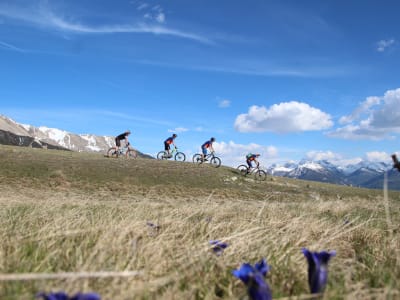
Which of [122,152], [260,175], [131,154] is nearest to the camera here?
[260,175]

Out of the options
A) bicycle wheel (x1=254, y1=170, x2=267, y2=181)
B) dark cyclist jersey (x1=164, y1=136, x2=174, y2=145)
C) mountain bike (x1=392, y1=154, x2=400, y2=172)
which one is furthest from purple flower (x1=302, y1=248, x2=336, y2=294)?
bicycle wheel (x1=254, y1=170, x2=267, y2=181)

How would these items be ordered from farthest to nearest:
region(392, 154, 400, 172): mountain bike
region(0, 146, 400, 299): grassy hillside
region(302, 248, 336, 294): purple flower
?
1. region(392, 154, 400, 172): mountain bike
2. region(0, 146, 400, 299): grassy hillside
3. region(302, 248, 336, 294): purple flower

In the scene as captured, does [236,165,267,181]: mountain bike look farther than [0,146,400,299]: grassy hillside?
Yes

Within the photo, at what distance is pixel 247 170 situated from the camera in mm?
40719

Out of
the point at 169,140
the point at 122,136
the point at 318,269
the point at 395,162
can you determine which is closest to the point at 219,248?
the point at 318,269

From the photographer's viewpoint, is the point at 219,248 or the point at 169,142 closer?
the point at 219,248

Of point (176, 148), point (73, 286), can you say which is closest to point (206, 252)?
point (73, 286)

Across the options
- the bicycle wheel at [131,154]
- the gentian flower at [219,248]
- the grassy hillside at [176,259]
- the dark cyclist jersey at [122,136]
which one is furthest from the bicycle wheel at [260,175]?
the gentian flower at [219,248]

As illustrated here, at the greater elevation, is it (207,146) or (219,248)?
(207,146)

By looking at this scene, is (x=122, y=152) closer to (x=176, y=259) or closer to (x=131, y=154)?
(x=131, y=154)

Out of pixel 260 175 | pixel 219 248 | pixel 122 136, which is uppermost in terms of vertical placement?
pixel 122 136

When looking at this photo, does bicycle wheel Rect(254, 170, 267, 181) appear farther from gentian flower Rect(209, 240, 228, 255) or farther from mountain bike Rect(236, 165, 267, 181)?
gentian flower Rect(209, 240, 228, 255)

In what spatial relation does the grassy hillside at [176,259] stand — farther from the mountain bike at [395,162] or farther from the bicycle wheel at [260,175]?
the bicycle wheel at [260,175]

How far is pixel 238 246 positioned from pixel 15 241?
2.22 m
